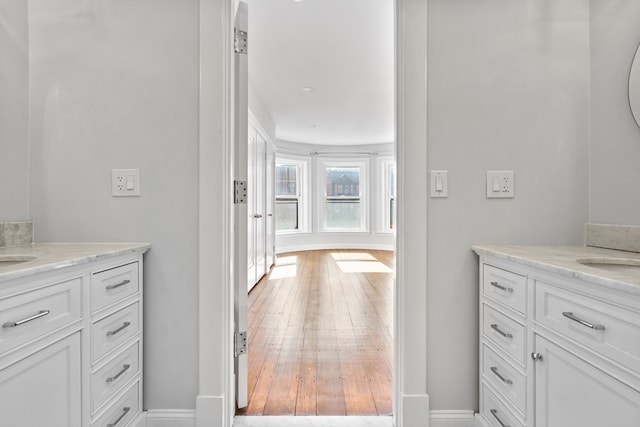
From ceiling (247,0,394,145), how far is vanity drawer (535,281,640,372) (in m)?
2.13

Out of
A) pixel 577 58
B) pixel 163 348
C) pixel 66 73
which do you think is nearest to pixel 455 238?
pixel 577 58

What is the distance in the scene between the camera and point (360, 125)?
19.0ft

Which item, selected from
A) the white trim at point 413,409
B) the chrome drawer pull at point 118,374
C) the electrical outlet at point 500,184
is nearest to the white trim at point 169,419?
the chrome drawer pull at point 118,374

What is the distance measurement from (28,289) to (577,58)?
7.22 ft

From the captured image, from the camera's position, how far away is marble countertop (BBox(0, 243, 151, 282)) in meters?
0.87

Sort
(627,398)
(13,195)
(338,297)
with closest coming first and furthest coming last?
(627,398) → (13,195) → (338,297)

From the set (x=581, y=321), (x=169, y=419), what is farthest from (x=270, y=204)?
(x=581, y=321)

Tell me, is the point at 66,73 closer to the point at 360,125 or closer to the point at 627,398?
the point at 627,398

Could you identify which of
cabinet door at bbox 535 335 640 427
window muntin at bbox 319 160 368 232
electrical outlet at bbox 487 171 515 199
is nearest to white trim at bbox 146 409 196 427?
cabinet door at bbox 535 335 640 427

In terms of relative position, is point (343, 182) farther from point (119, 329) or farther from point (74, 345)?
point (74, 345)

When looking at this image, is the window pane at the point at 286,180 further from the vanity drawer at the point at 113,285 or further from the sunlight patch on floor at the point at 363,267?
the vanity drawer at the point at 113,285

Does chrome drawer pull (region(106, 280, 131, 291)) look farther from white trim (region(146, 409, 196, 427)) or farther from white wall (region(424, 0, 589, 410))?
white wall (region(424, 0, 589, 410))

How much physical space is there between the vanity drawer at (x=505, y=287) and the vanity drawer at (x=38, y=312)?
148 centimetres

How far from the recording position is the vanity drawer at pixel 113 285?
1.15 meters
